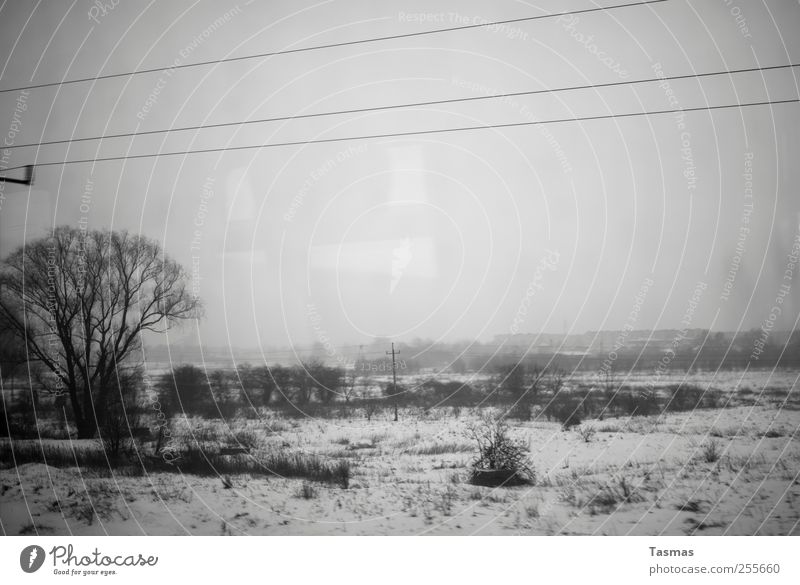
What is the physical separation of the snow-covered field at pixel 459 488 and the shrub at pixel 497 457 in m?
0.07

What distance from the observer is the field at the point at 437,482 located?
13.3 feet

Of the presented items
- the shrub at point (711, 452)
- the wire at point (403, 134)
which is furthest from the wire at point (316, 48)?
the shrub at point (711, 452)

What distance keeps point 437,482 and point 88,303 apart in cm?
366

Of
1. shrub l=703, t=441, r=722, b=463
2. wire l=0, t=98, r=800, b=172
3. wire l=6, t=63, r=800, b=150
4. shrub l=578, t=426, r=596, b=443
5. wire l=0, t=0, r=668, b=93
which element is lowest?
shrub l=703, t=441, r=722, b=463

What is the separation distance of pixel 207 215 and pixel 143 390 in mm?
1747

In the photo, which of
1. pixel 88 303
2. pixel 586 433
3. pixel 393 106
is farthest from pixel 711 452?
pixel 88 303

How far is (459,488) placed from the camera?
4.27m

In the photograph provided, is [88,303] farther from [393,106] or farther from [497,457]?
[497,457]

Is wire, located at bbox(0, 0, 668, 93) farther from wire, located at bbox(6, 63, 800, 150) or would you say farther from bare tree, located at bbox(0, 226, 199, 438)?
bare tree, located at bbox(0, 226, 199, 438)

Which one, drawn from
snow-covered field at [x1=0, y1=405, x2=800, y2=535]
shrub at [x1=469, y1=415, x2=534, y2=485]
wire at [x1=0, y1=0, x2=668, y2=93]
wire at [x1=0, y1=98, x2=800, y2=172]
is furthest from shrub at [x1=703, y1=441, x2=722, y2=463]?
wire at [x1=0, y1=0, x2=668, y2=93]

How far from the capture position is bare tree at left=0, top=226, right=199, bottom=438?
4871 mm

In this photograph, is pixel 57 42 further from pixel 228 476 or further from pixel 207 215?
pixel 228 476

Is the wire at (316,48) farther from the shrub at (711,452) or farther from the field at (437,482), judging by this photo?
the shrub at (711,452)

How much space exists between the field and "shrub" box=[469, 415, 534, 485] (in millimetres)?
63
